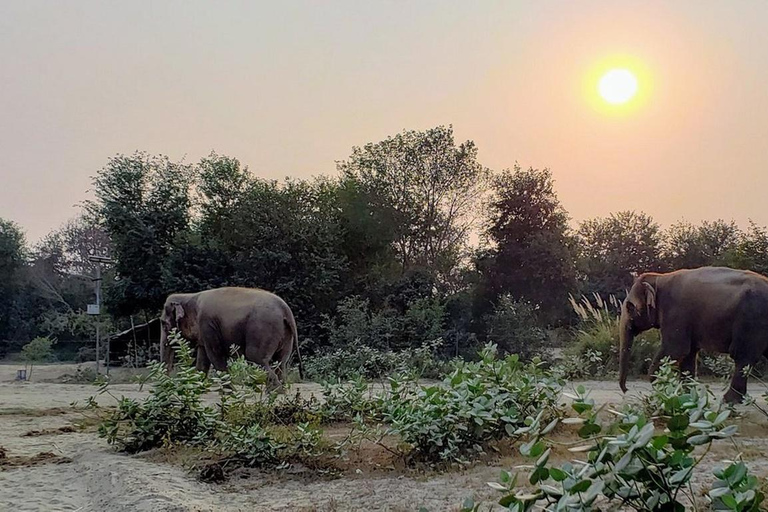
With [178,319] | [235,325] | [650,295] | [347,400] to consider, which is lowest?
[347,400]

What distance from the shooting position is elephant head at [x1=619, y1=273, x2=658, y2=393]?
949cm

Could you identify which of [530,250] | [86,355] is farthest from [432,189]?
[86,355]

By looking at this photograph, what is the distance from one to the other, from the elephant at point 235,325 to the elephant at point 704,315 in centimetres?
546

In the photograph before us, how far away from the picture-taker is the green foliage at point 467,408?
17.1 feet

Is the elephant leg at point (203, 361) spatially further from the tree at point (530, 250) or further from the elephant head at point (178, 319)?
the tree at point (530, 250)

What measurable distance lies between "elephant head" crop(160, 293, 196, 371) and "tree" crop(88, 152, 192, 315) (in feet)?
35.9

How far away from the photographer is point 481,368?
602 centimetres

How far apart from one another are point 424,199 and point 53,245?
3143 cm

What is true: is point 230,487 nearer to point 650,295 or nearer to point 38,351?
point 650,295

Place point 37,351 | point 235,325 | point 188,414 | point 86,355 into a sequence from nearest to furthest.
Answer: point 188,414 < point 235,325 < point 37,351 < point 86,355

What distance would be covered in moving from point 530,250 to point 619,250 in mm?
10812

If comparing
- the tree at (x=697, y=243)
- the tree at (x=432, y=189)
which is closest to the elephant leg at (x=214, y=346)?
the tree at (x=432, y=189)

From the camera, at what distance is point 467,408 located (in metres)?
5.23

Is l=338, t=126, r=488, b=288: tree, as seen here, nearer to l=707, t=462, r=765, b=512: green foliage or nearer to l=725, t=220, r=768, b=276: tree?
l=725, t=220, r=768, b=276: tree
